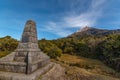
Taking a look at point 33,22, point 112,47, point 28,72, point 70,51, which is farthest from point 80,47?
point 28,72

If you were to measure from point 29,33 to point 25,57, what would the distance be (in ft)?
6.00

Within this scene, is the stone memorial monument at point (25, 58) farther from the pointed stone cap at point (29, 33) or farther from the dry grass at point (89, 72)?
the dry grass at point (89, 72)

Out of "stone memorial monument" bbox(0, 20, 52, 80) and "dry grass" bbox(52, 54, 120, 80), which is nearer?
"stone memorial monument" bbox(0, 20, 52, 80)

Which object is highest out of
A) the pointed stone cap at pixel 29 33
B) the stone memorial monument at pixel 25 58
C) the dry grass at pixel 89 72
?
the pointed stone cap at pixel 29 33

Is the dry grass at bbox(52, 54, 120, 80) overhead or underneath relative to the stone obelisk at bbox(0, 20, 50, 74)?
underneath

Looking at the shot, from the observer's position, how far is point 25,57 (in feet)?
27.0

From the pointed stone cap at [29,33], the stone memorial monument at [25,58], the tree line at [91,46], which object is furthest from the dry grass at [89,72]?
the tree line at [91,46]

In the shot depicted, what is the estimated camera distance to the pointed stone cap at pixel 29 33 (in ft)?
28.6

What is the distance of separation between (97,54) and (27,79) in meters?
23.9

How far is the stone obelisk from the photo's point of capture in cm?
757

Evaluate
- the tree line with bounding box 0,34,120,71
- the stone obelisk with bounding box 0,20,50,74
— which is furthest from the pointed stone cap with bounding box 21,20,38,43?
the tree line with bounding box 0,34,120,71

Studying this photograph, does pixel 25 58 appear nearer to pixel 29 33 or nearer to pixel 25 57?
pixel 25 57

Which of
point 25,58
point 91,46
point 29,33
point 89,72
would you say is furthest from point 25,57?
point 91,46

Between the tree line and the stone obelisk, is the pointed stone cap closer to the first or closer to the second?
the stone obelisk
